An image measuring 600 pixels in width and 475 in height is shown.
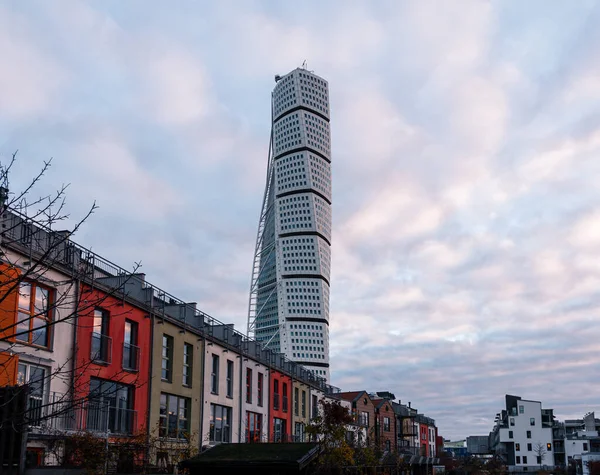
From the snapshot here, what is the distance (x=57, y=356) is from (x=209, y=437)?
617 inches

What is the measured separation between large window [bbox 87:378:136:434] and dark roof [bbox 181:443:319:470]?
803 centimetres

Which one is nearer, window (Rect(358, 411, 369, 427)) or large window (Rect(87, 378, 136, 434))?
large window (Rect(87, 378, 136, 434))

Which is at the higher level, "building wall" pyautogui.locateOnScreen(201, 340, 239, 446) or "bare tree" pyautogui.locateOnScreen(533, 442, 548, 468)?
"building wall" pyautogui.locateOnScreen(201, 340, 239, 446)

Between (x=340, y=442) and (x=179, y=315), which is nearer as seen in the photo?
(x=340, y=442)

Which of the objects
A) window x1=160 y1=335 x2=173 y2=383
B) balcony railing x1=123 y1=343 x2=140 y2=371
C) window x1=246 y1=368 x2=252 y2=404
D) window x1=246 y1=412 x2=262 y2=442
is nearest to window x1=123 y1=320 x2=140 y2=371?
balcony railing x1=123 y1=343 x2=140 y2=371

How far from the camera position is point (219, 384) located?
41938mm

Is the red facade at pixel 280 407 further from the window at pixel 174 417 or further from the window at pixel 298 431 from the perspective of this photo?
the window at pixel 174 417

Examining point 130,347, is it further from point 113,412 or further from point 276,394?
point 276,394

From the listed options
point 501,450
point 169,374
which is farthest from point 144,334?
point 501,450

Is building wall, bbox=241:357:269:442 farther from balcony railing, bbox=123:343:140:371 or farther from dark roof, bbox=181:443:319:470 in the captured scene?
dark roof, bbox=181:443:319:470

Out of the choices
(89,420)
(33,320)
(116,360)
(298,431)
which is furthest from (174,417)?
(298,431)

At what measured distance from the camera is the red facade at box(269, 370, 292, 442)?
5022cm

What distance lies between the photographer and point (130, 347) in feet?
105

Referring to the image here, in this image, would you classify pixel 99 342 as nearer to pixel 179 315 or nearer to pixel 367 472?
pixel 179 315
